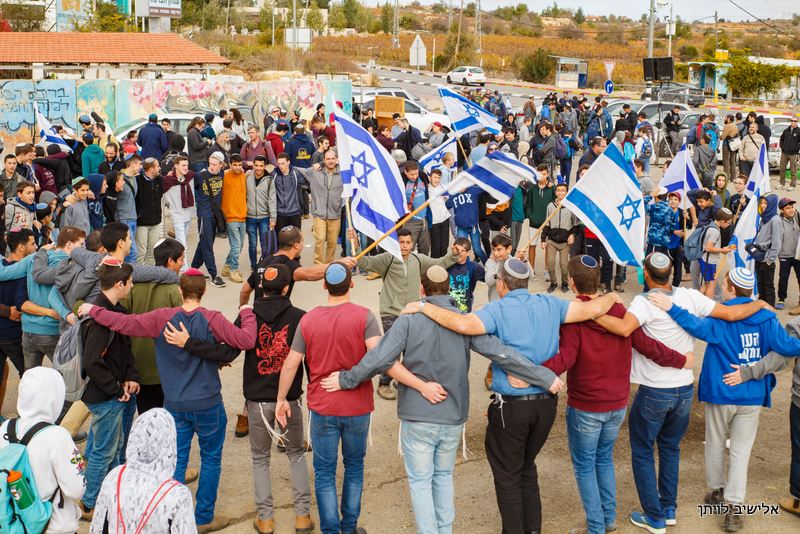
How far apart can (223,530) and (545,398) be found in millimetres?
2512

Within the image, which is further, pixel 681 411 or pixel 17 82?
pixel 17 82

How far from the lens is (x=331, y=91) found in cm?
2945

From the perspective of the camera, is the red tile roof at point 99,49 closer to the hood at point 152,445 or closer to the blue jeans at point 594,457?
the blue jeans at point 594,457

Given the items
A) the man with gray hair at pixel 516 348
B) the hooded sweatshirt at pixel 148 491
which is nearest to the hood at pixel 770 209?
the man with gray hair at pixel 516 348

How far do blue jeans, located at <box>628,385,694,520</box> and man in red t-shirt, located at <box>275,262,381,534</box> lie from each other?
193 centimetres

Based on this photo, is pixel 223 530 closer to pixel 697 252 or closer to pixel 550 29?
pixel 697 252

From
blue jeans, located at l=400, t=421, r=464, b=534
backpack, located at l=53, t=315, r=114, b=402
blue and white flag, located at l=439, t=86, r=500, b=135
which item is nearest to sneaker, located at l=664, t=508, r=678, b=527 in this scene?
blue jeans, located at l=400, t=421, r=464, b=534

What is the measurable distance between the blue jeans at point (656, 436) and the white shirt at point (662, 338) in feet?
0.21

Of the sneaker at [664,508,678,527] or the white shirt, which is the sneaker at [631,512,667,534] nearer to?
the sneaker at [664,508,678,527]

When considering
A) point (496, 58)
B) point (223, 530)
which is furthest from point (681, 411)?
point (496, 58)

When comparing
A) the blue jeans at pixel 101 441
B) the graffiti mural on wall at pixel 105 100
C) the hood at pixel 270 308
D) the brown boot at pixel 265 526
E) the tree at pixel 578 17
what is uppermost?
the tree at pixel 578 17

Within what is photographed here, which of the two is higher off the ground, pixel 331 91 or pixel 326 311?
pixel 331 91

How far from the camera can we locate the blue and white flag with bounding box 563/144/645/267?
758 cm

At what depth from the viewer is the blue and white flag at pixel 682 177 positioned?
11.8 meters
